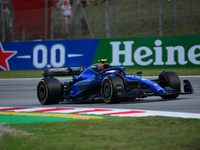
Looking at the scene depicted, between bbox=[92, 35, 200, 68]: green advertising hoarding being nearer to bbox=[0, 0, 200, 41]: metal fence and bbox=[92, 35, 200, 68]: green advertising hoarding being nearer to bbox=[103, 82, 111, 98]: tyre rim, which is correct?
bbox=[0, 0, 200, 41]: metal fence

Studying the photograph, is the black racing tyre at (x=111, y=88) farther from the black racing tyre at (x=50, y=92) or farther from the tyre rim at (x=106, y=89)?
the black racing tyre at (x=50, y=92)

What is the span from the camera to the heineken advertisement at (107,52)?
20781 millimetres

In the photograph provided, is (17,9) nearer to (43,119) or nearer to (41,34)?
(41,34)

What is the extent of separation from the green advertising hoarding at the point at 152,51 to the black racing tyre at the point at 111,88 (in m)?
12.3

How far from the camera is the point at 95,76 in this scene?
33.2 ft

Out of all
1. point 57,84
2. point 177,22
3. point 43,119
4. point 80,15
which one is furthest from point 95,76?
point 80,15

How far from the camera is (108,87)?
903cm

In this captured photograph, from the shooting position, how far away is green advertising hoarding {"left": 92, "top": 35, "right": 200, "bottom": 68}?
20641 millimetres

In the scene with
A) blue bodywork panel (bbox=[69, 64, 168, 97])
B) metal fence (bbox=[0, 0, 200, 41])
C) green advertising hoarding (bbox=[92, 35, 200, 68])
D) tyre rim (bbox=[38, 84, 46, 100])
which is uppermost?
metal fence (bbox=[0, 0, 200, 41])

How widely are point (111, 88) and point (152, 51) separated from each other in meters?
12.9

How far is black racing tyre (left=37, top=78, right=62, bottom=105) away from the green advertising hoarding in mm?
11937

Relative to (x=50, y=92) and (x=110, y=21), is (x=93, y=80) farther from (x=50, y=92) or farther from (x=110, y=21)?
(x=110, y=21)

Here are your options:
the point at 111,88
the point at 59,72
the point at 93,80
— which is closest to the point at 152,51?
the point at 59,72

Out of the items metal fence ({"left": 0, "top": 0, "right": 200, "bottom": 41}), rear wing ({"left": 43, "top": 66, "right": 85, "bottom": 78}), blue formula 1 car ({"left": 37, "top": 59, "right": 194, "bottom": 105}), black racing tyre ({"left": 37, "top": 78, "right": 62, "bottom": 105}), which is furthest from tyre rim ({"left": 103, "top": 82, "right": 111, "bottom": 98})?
metal fence ({"left": 0, "top": 0, "right": 200, "bottom": 41})
